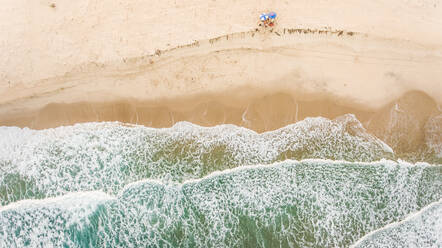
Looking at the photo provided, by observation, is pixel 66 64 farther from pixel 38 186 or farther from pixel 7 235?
pixel 7 235

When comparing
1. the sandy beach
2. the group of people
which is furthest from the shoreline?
the group of people

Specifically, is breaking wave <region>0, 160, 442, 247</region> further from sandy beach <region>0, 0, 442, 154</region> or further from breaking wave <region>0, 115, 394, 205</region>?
sandy beach <region>0, 0, 442, 154</region>

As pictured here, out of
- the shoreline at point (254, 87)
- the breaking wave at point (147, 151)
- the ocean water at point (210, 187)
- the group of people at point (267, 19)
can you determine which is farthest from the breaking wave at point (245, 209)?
the group of people at point (267, 19)

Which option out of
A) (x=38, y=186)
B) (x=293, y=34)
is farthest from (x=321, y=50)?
(x=38, y=186)

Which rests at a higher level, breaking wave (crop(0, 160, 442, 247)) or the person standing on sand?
the person standing on sand

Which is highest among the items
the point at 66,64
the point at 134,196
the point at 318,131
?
the point at 66,64

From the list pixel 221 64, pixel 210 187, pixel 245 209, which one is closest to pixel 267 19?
pixel 221 64
